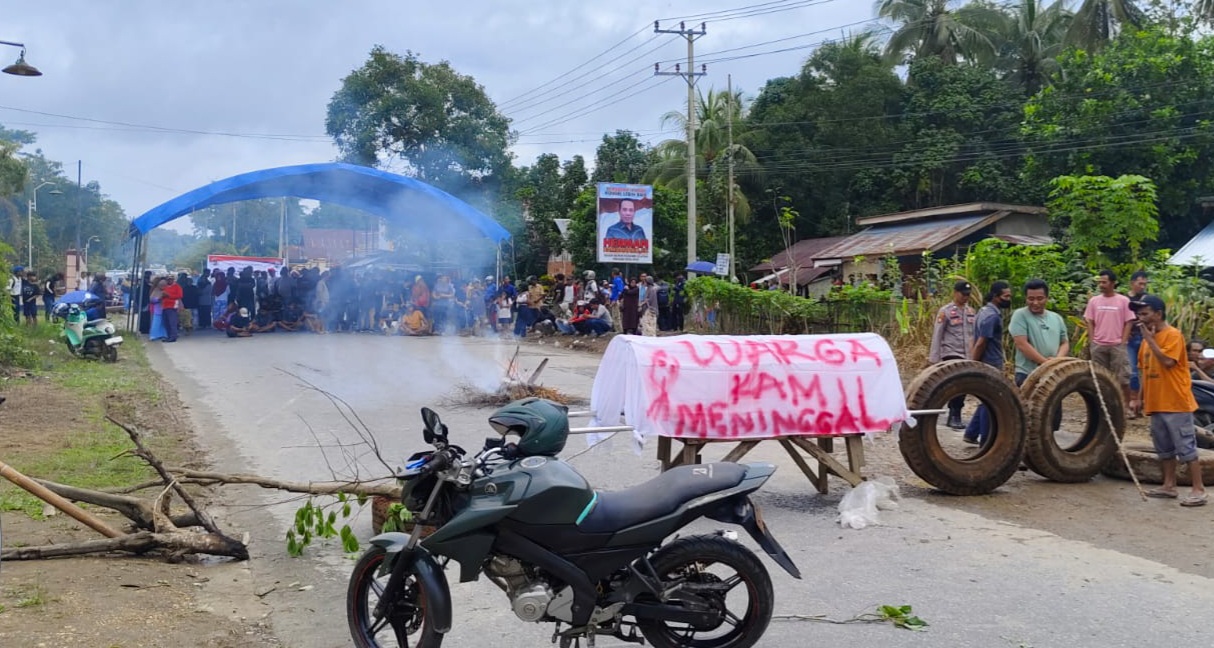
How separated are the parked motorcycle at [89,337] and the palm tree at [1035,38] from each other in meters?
33.0

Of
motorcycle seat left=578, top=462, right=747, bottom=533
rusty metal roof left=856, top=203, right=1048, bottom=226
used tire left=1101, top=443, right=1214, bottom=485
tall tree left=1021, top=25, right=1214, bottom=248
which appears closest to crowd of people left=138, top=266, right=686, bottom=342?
rusty metal roof left=856, top=203, right=1048, bottom=226

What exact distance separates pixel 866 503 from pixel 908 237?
1072 inches

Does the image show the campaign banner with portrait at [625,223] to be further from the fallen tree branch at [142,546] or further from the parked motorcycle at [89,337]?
the fallen tree branch at [142,546]

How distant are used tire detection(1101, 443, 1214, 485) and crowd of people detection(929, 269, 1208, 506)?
0.31 metres

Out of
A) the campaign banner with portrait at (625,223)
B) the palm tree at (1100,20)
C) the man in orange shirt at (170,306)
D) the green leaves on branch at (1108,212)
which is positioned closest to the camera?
the green leaves on branch at (1108,212)

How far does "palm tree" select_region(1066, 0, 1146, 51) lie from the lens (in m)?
35.3

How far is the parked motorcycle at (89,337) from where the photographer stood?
19.6m

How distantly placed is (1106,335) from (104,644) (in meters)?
10.1

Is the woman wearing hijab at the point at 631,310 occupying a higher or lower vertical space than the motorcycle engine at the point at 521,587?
higher

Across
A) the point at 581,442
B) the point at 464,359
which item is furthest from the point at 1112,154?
the point at 581,442

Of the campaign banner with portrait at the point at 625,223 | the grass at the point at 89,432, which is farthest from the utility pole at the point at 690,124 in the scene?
the grass at the point at 89,432

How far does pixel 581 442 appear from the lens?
11266mm

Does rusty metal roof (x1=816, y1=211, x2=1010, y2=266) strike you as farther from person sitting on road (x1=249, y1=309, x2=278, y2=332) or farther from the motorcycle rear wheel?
the motorcycle rear wheel

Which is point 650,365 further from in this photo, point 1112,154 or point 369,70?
point 1112,154
